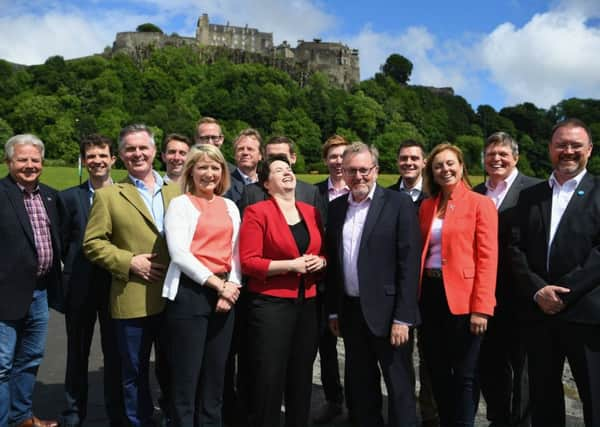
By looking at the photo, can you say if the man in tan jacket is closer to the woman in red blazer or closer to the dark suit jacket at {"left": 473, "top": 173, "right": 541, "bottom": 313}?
the woman in red blazer

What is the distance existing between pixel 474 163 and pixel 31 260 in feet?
247

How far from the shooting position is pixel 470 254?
3.93m

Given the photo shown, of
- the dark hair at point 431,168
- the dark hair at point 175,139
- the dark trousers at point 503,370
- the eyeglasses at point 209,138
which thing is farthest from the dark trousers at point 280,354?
the eyeglasses at point 209,138

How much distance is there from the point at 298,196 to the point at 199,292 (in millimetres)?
1262

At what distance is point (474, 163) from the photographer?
242 feet

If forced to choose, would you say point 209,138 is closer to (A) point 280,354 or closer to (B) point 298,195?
(B) point 298,195

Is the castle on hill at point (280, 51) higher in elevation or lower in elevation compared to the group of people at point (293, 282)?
higher

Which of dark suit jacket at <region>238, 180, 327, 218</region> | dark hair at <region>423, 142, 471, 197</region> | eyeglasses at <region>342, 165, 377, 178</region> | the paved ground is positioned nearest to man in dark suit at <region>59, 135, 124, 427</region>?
the paved ground

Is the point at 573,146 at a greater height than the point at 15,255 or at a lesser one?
greater

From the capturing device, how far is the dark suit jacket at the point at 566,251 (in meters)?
3.61

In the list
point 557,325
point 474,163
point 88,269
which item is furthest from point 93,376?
point 474,163

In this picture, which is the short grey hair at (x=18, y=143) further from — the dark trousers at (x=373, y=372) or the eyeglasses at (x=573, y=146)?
the eyeglasses at (x=573, y=146)

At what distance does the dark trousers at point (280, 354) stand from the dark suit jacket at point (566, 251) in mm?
1670

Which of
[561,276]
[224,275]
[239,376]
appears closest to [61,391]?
[239,376]
